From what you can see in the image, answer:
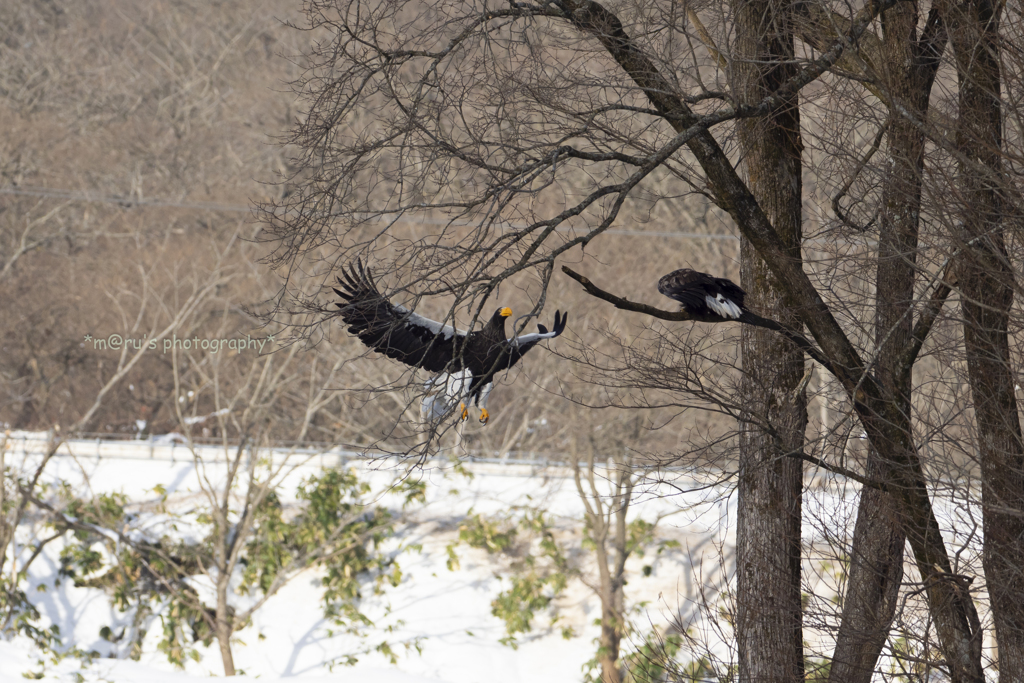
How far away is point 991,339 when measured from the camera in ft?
15.5

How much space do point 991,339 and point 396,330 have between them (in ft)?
9.38

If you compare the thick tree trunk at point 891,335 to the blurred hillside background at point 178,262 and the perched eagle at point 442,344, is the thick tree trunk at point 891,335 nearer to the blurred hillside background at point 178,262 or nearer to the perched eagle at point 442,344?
the perched eagle at point 442,344

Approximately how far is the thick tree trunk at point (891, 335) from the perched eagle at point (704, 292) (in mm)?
886

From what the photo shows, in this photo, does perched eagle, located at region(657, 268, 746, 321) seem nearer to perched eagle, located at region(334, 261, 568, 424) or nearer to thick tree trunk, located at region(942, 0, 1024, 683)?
perched eagle, located at region(334, 261, 568, 424)

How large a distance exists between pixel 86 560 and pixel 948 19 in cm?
1110

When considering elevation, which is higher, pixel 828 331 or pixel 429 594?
pixel 828 331

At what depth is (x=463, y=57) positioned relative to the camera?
15.8ft

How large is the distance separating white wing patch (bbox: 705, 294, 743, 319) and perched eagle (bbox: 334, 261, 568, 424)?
2.07ft

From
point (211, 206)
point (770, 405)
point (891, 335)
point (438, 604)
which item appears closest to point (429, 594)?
point (438, 604)

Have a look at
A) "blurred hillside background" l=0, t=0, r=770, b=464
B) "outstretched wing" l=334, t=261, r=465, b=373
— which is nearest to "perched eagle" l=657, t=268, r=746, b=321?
"outstretched wing" l=334, t=261, r=465, b=373

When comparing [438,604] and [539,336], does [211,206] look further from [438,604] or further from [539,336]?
[539,336]

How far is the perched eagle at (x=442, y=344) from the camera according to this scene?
400 cm

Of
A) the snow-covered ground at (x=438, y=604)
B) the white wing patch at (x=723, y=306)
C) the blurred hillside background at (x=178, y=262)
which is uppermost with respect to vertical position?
the blurred hillside background at (x=178, y=262)

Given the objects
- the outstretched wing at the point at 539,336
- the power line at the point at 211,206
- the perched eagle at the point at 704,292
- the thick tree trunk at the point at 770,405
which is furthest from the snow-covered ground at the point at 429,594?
the perched eagle at the point at 704,292
